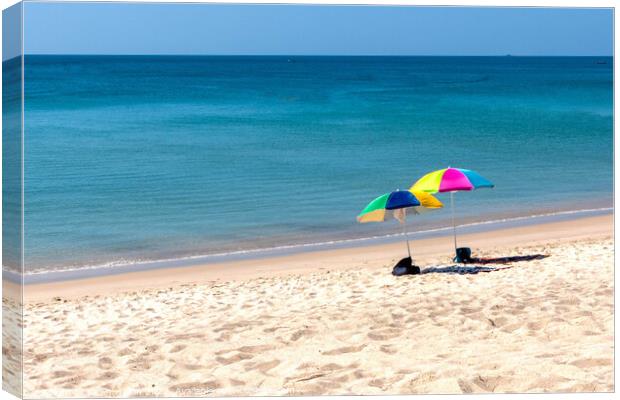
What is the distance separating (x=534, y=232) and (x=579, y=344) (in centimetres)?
610

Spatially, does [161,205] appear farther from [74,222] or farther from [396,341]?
[396,341]

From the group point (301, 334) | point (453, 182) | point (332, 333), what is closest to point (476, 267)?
point (453, 182)

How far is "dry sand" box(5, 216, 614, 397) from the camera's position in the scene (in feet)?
22.9

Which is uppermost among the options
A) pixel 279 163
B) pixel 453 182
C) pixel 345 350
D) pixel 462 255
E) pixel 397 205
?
pixel 279 163

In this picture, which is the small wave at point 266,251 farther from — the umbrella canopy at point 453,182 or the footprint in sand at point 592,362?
the footprint in sand at point 592,362

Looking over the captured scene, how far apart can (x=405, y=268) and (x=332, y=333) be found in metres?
3.09

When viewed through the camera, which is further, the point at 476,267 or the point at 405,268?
the point at 476,267

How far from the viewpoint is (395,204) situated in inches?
425

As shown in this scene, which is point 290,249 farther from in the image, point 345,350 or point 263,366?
point 263,366

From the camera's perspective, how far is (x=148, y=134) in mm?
23250

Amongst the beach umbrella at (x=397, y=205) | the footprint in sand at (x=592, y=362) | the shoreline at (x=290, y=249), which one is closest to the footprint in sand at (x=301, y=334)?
the footprint in sand at (x=592, y=362)

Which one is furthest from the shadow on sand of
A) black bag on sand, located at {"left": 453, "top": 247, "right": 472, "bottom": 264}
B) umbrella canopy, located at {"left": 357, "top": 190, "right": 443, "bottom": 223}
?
umbrella canopy, located at {"left": 357, "top": 190, "right": 443, "bottom": 223}

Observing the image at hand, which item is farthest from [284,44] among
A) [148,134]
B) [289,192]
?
[148,134]

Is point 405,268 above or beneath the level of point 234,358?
→ above
